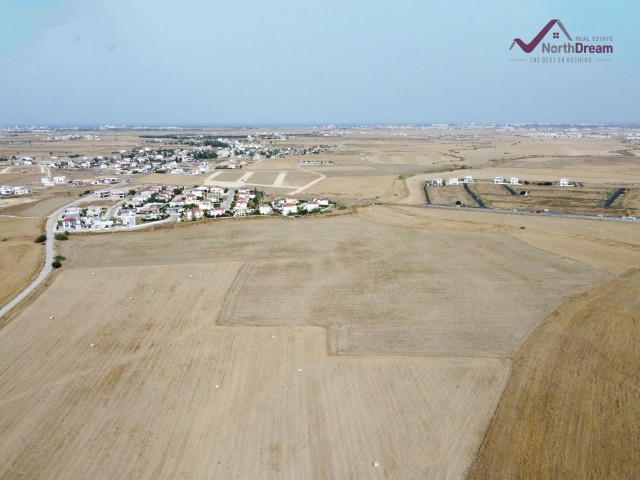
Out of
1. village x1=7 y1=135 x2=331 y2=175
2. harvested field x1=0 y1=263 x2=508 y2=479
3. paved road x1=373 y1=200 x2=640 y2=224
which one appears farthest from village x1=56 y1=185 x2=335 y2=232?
village x1=7 y1=135 x2=331 y2=175

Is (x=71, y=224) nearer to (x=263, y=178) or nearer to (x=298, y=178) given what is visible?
(x=263, y=178)

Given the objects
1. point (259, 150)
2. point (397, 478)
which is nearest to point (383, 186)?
point (397, 478)

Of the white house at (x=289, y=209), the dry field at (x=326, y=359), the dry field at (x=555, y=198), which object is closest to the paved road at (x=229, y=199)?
the white house at (x=289, y=209)

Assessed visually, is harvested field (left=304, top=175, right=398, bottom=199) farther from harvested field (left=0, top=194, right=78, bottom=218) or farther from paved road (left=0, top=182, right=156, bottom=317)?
harvested field (left=0, top=194, right=78, bottom=218)

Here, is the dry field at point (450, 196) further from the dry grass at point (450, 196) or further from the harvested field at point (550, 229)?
the harvested field at point (550, 229)

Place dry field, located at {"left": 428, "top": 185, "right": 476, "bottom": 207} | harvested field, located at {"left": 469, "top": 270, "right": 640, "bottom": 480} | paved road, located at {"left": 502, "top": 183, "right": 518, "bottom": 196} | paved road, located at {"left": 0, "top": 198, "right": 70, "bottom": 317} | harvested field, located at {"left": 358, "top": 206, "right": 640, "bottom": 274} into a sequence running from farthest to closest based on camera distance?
paved road, located at {"left": 502, "top": 183, "right": 518, "bottom": 196}
dry field, located at {"left": 428, "top": 185, "right": 476, "bottom": 207}
harvested field, located at {"left": 358, "top": 206, "right": 640, "bottom": 274}
paved road, located at {"left": 0, "top": 198, "right": 70, "bottom": 317}
harvested field, located at {"left": 469, "top": 270, "right": 640, "bottom": 480}

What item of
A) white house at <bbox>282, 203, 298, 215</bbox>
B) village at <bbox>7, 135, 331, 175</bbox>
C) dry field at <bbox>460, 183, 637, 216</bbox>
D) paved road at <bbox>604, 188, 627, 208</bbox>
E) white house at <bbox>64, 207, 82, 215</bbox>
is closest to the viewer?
white house at <bbox>64, 207, 82, 215</bbox>

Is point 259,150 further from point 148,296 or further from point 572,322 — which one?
point 572,322
